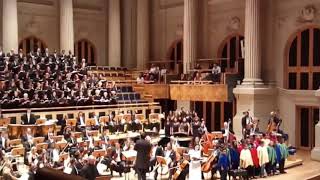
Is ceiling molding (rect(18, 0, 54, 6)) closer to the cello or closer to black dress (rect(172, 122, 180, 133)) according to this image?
black dress (rect(172, 122, 180, 133))

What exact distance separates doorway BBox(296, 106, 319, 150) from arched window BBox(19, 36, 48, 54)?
45.2 ft

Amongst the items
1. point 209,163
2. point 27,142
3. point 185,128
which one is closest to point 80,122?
point 27,142

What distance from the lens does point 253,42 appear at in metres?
17.5

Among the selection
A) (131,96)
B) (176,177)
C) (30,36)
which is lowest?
(176,177)

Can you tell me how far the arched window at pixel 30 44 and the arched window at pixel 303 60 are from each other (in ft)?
42.4

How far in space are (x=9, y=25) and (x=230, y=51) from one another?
34.6 feet

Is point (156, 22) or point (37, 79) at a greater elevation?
point (156, 22)

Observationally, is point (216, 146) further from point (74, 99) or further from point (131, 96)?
point (131, 96)

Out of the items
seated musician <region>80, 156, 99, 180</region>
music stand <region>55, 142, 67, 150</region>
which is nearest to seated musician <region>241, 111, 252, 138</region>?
music stand <region>55, 142, 67, 150</region>

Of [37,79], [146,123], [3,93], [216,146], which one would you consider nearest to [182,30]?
[146,123]

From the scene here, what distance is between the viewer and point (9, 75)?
16.0 meters

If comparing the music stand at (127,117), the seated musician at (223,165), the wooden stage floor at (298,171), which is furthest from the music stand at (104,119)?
the seated musician at (223,165)

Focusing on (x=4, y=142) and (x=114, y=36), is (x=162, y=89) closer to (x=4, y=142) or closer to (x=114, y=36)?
(x=114, y=36)

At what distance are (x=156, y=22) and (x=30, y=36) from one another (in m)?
7.00
